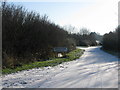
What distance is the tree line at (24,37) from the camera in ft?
69.7

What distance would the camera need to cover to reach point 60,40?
1328 inches

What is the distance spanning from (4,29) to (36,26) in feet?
20.5

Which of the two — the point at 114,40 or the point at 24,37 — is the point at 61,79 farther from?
the point at 114,40

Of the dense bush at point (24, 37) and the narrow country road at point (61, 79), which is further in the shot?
the dense bush at point (24, 37)

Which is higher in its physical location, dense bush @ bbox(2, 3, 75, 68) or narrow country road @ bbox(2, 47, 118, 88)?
dense bush @ bbox(2, 3, 75, 68)

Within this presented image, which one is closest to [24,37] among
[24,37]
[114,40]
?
[24,37]

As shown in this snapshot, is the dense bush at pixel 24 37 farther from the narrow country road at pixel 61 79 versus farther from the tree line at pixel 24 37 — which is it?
the narrow country road at pixel 61 79

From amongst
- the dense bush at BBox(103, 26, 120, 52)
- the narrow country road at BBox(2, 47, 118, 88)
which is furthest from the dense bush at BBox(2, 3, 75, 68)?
the dense bush at BBox(103, 26, 120, 52)

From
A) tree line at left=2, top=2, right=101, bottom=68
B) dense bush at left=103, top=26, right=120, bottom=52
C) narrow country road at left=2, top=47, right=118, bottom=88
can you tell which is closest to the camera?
narrow country road at left=2, top=47, right=118, bottom=88

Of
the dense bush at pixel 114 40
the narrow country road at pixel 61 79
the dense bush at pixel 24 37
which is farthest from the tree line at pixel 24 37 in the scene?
the dense bush at pixel 114 40

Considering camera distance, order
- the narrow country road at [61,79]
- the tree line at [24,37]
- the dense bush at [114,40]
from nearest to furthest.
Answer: the narrow country road at [61,79], the tree line at [24,37], the dense bush at [114,40]

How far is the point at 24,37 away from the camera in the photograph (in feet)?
80.6

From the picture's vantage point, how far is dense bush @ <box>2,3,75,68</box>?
21328mm

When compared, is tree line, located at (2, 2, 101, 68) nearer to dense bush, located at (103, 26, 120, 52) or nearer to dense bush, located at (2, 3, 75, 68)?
dense bush, located at (2, 3, 75, 68)
